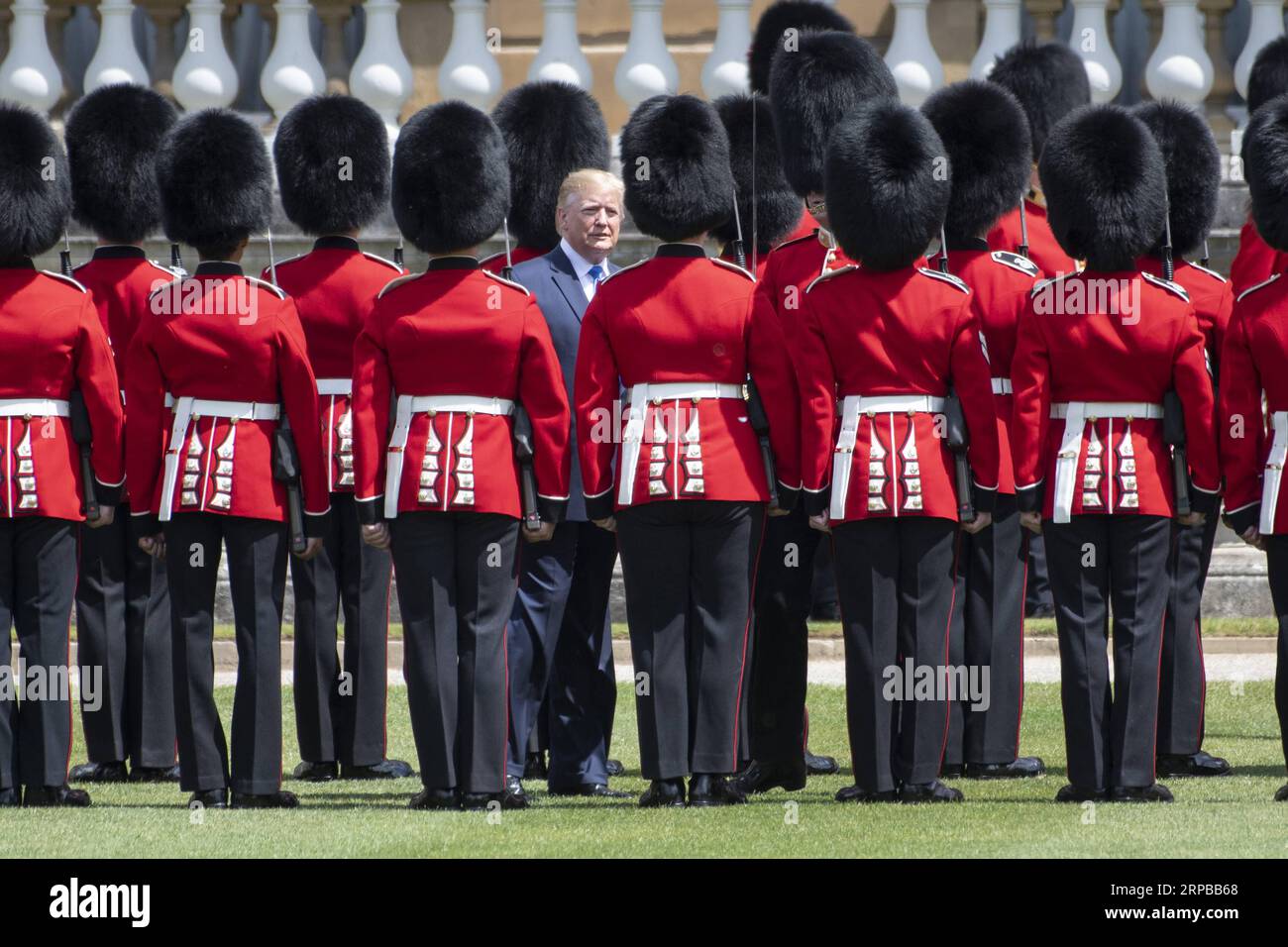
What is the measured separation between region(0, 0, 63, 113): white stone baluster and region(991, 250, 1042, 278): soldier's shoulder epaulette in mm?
4483

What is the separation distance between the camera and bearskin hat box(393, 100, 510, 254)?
8.41 metres

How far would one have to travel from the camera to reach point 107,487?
27.9ft

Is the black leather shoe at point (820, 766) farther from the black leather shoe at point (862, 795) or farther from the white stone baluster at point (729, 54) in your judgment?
the white stone baluster at point (729, 54)

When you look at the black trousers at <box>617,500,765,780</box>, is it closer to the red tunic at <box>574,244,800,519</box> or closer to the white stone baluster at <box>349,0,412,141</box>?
the red tunic at <box>574,244,800,519</box>

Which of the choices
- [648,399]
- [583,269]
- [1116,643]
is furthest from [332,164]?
[1116,643]

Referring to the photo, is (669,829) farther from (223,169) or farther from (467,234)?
(223,169)

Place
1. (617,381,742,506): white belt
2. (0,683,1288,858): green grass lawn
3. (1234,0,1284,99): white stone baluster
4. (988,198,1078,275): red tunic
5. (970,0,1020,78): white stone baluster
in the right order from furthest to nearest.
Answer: (970,0,1020,78): white stone baluster, (1234,0,1284,99): white stone baluster, (988,198,1078,275): red tunic, (617,381,742,506): white belt, (0,683,1288,858): green grass lawn

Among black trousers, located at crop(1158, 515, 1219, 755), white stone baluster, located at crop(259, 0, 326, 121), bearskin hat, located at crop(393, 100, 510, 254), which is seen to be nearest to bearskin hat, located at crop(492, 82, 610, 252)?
bearskin hat, located at crop(393, 100, 510, 254)

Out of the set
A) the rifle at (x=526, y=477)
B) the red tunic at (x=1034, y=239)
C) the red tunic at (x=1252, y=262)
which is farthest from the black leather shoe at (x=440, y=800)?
the red tunic at (x=1252, y=262)

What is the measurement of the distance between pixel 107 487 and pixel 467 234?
3.82 feet

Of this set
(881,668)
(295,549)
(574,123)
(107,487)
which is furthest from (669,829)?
(574,123)

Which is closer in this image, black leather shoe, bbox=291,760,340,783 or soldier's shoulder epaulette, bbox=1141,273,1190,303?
soldier's shoulder epaulette, bbox=1141,273,1190,303

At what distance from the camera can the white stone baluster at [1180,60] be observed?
38.7 ft

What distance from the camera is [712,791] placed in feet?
27.1
